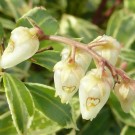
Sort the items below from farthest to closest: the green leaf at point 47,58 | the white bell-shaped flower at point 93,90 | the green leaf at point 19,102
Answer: the green leaf at point 47,58 → the green leaf at point 19,102 → the white bell-shaped flower at point 93,90

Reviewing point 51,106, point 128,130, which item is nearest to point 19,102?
Result: point 51,106

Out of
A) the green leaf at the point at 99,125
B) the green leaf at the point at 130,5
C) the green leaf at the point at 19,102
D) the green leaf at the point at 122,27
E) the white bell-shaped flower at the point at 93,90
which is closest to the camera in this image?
the white bell-shaped flower at the point at 93,90

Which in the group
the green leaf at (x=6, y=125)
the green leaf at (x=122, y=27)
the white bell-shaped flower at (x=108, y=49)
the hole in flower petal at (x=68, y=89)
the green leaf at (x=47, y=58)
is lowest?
the green leaf at (x=6, y=125)

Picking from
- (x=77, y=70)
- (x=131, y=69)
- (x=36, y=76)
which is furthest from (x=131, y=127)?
(x=77, y=70)

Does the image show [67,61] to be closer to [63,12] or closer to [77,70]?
[77,70]

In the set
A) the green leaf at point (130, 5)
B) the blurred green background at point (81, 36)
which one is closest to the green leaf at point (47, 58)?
the blurred green background at point (81, 36)

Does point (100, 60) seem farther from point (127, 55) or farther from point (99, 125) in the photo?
point (99, 125)

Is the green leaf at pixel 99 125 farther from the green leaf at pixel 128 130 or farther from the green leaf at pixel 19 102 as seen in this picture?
the green leaf at pixel 19 102
